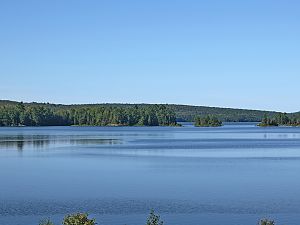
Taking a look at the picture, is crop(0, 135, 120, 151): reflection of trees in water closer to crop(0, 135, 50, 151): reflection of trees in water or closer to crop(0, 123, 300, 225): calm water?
crop(0, 135, 50, 151): reflection of trees in water

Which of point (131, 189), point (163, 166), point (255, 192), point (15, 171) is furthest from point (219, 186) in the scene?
point (15, 171)

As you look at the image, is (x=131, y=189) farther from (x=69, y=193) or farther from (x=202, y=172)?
(x=202, y=172)

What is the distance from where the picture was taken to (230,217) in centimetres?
2703

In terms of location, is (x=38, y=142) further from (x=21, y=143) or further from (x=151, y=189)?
(x=151, y=189)

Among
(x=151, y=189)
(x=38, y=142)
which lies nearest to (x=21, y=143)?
(x=38, y=142)

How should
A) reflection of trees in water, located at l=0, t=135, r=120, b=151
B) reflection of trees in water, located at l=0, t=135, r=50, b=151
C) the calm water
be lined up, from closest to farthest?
the calm water, reflection of trees in water, located at l=0, t=135, r=50, b=151, reflection of trees in water, located at l=0, t=135, r=120, b=151

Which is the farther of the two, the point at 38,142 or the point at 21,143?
the point at 38,142

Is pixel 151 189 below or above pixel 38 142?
below

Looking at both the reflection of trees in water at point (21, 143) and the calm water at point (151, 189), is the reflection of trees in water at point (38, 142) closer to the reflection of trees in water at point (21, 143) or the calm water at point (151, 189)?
the reflection of trees in water at point (21, 143)

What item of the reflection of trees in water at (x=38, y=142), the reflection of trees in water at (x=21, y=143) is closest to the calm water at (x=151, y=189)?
the reflection of trees in water at (x=21, y=143)

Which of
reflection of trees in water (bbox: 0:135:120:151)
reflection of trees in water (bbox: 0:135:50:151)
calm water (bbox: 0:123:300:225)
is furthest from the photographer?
reflection of trees in water (bbox: 0:135:120:151)

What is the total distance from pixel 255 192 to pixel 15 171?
68.1 feet

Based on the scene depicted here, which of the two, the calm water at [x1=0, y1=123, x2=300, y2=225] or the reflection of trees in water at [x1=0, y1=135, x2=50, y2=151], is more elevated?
the reflection of trees in water at [x1=0, y1=135, x2=50, y2=151]

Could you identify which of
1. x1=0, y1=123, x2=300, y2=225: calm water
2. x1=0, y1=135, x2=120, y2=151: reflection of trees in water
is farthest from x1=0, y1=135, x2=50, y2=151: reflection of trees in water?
x1=0, y1=123, x2=300, y2=225: calm water
